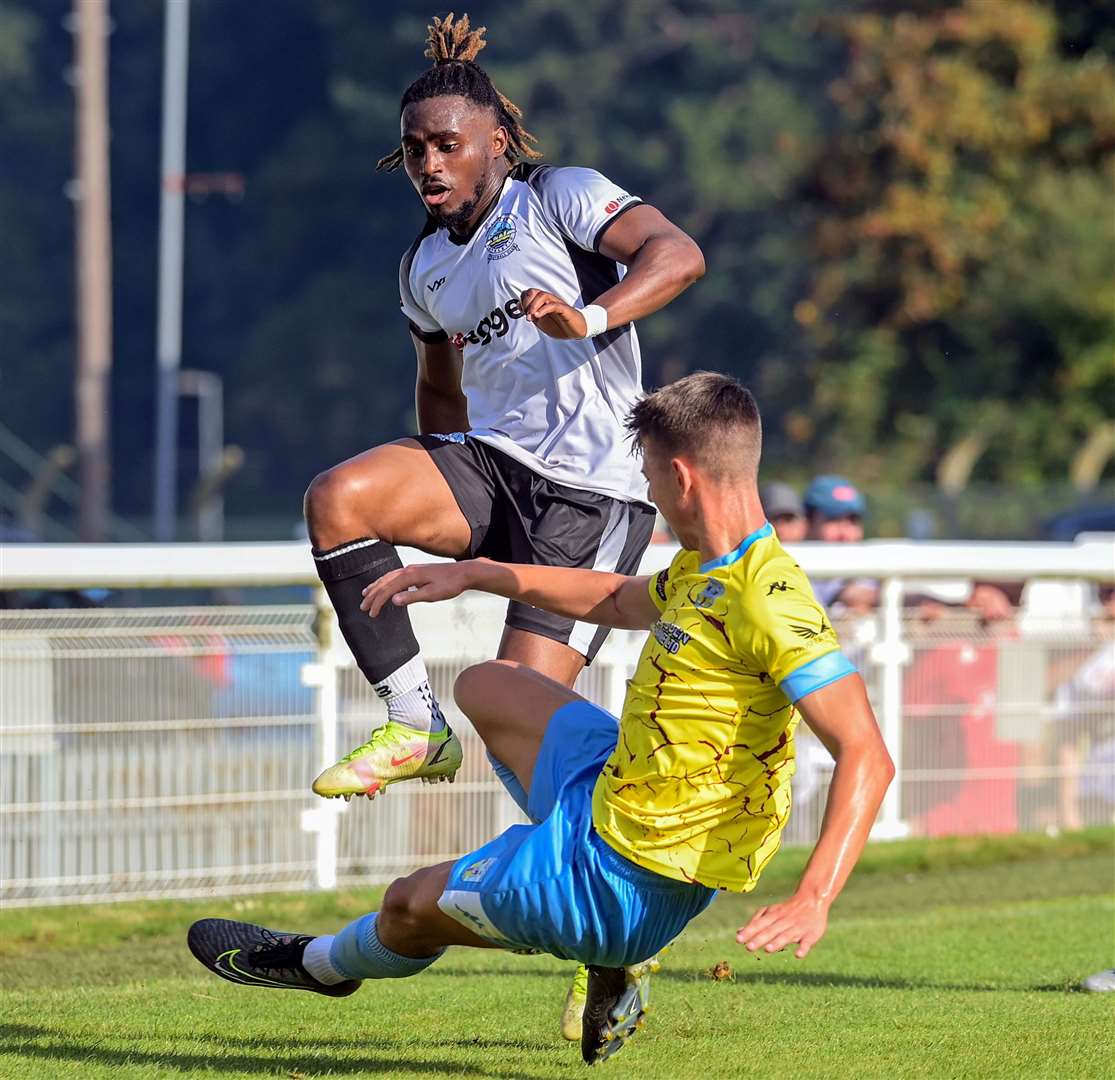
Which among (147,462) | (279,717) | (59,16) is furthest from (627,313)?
(59,16)

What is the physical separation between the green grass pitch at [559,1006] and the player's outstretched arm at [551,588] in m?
1.20

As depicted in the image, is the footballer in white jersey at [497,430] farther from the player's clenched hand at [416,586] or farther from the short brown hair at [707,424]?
the short brown hair at [707,424]

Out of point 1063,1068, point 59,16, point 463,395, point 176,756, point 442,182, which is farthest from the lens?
point 59,16

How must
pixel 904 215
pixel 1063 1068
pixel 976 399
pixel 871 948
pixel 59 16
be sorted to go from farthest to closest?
pixel 59 16, pixel 976 399, pixel 904 215, pixel 871 948, pixel 1063 1068

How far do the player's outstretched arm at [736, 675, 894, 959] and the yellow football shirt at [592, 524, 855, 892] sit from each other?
0.69 feet

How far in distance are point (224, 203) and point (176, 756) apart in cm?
4989

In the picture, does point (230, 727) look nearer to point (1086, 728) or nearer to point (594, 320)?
point (594, 320)

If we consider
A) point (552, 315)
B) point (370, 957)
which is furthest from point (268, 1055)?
point (552, 315)

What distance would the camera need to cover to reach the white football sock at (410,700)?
223 inches

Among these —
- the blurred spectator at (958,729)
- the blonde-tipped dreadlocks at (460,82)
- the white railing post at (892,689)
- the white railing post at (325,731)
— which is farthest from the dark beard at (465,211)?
the blurred spectator at (958,729)

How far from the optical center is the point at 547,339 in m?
5.88

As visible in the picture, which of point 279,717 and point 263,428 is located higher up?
point 263,428

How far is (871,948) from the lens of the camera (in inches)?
303

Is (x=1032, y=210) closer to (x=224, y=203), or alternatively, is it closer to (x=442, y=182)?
(x=442, y=182)
